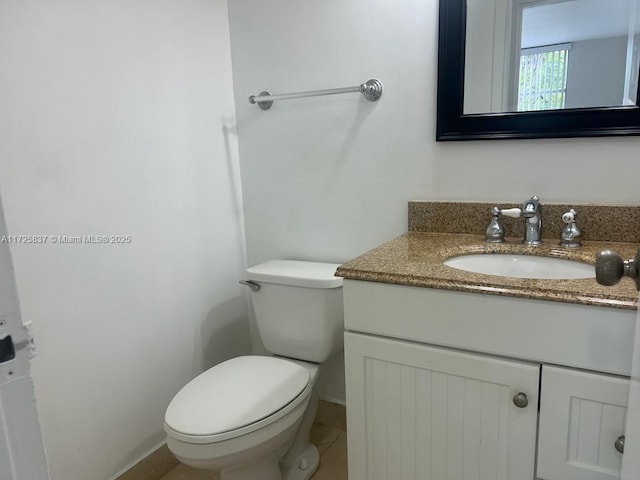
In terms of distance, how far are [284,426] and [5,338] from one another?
3.08ft

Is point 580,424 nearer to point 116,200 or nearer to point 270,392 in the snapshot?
point 270,392

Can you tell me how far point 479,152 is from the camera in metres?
1.41

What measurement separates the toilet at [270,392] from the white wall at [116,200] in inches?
10.5

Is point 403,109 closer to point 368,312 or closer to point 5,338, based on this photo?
point 368,312

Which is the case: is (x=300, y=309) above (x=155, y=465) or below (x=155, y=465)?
above

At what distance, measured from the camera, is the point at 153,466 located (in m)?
1.60

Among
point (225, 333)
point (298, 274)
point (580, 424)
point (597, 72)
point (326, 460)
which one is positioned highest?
point (597, 72)

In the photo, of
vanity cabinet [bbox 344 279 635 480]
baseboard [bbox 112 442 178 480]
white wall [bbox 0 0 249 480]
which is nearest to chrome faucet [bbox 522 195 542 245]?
vanity cabinet [bbox 344 279 635 480]

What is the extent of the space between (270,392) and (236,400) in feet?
0.32

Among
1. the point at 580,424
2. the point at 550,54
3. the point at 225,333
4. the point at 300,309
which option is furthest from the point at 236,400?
the point at 550,54

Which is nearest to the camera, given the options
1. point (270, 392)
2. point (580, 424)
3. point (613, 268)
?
point (613, 268)

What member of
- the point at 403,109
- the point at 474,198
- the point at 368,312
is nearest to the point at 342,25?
the point at 403,109

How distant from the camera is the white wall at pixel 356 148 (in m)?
1.33

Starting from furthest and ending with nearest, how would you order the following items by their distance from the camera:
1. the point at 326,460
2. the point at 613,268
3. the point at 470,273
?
the point at 326,460 < the point at 470,273 < the point at 613,268
